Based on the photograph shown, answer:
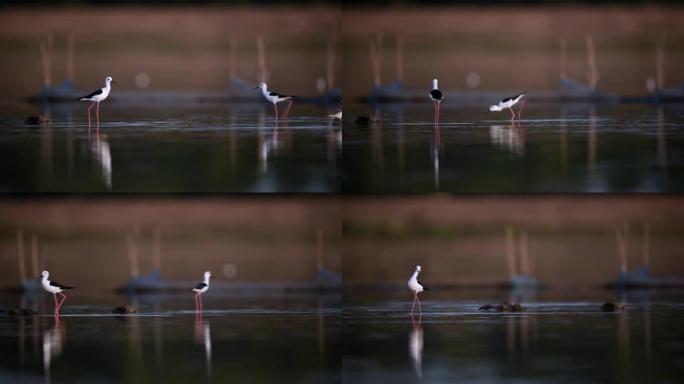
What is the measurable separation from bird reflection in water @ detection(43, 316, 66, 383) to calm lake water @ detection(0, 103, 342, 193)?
101 centimetres

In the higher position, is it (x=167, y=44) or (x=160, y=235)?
(x=167, y=44)

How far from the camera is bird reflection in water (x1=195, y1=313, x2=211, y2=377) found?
27.4 feet

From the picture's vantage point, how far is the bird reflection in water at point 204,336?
27.4 ft

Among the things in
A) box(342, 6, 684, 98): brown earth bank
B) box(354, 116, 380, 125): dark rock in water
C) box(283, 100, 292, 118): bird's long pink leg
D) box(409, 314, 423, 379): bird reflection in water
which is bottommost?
box(409, 314, 423, 379): bird reflection in water

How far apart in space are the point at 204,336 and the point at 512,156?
248 cm

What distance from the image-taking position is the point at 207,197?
10992mm

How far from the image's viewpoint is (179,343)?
28.8 feet

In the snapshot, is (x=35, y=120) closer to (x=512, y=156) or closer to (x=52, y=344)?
(x=52, y=344)

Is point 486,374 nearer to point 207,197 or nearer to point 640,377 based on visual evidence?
point 640,377

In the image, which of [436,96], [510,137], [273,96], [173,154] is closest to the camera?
[173,154]

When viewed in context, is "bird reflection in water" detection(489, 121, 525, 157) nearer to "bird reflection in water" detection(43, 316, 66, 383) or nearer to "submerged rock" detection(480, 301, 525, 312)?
"submerged rock" detection(480, 301, 525, 312)

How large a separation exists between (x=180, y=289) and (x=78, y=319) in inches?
56.1

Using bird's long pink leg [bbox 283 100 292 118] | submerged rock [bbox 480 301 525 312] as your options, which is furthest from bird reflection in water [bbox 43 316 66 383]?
submerged rock [bbox 480 301 525 312]

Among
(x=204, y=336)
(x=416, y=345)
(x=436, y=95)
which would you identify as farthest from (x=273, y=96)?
(x=416, y=345)
